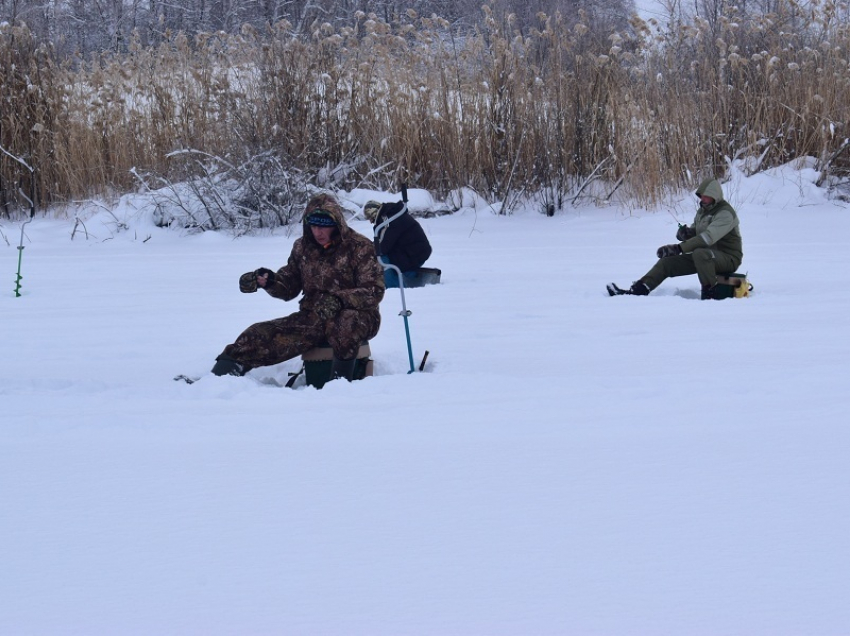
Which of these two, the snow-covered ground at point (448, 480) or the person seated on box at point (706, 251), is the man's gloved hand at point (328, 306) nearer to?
the snow-covered ground at point (448, 480)

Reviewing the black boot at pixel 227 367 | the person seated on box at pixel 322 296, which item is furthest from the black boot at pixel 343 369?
the black boot at pixel 227 367

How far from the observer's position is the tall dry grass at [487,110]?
37.3 feet

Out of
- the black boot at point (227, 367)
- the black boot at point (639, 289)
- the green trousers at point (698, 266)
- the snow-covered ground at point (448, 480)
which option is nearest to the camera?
the snow-covered ground at point (448, 480)

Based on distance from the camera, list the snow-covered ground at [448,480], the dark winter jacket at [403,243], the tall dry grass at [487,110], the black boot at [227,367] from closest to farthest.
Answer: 1. the snow-covered ground at [448,480]
2. the black boot at [227,367]
3. the dark winter jacket at [403,243]
4. the tall dry grass at [487,110]

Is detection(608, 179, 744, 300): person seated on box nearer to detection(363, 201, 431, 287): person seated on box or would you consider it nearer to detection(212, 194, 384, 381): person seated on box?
detection(363, 201, 431, 287): person seated on box

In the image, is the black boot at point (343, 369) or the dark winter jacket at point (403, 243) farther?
the dark winter jacket at point (403, 243)

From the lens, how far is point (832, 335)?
5.58 m

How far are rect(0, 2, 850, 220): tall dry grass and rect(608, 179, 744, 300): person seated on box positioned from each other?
13.4 feet

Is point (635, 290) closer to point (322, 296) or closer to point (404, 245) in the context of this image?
point (404, 245)

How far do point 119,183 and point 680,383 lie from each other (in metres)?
9.10

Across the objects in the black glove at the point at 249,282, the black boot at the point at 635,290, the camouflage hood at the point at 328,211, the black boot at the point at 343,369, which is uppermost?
the camouflage hood at the point at 328,211

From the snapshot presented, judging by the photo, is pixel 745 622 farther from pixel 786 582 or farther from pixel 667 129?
pixel 667 129

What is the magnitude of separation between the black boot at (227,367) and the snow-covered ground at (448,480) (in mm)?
245

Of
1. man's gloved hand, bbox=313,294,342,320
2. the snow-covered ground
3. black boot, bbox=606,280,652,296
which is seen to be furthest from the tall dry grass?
man's gloved hand, bbox=313,294,342,320
